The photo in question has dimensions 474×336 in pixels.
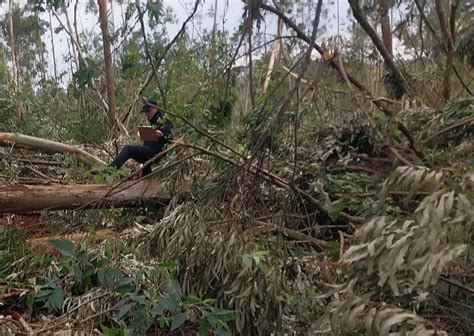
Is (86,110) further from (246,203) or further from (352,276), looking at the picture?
(352,276)

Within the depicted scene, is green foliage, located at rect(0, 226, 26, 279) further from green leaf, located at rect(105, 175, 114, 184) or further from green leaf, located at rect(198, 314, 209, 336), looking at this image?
green leaf, located at rect(198, 314, 209, 336)

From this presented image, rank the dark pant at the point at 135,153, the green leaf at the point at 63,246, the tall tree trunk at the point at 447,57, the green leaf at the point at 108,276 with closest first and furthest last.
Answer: the green leaf at the point at 63,246, the green leaf at the point at 108,276, the dark pant at the point at 135,153, the tall tree trunk at the point at 447,57

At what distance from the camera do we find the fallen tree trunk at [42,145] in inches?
263

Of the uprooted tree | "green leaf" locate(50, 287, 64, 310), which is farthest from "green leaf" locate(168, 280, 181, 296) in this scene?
"green leaf" locate(50, 287, 64, 310)

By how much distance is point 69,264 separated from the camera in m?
3.43

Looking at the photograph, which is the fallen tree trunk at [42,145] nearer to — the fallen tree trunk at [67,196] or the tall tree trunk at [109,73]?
the fallen tree trunk at [67,196]

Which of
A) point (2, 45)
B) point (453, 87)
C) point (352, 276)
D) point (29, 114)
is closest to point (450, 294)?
point (352, 276)

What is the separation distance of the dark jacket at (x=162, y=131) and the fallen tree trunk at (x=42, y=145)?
30.6 inches

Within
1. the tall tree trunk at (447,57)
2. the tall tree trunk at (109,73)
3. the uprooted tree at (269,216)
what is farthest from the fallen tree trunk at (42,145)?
the tall tree trunk at (447,57)

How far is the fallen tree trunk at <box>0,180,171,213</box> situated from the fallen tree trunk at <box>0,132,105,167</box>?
162 centimetres

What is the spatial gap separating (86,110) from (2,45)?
16.2 metres

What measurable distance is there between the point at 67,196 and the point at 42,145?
76.9 inches

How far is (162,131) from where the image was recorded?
574 cm

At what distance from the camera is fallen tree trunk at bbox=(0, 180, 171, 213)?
16.4 ft
